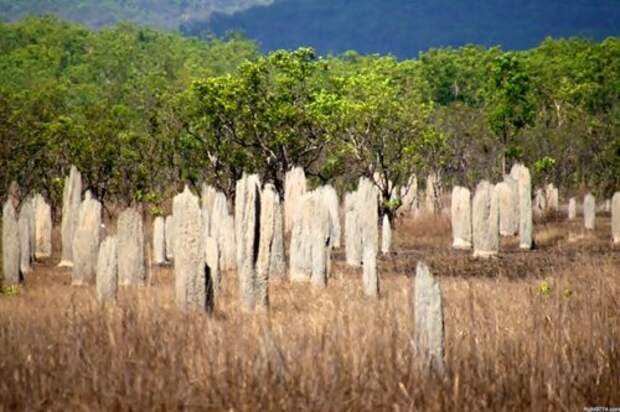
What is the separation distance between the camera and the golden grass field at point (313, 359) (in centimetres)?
766

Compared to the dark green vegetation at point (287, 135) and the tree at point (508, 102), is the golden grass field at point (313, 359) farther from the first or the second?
the tree at point (508, 102)

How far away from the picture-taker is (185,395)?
7.64 meters

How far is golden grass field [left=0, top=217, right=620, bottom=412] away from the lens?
766cm

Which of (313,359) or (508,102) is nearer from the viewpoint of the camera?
(313,359)

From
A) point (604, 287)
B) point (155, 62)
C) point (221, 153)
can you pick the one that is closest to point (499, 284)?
point (604, 287)

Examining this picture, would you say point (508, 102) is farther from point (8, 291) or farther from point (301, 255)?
point (8, 291)

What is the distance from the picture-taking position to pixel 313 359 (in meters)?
8.23

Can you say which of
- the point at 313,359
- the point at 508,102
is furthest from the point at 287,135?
the point at 313,359

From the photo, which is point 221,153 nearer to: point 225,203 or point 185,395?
point 225,203

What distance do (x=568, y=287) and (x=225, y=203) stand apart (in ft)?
33.2

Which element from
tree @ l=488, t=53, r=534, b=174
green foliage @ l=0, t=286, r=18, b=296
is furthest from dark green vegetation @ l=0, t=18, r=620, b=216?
green foliage @ l=0, t=286, r=18, b=296

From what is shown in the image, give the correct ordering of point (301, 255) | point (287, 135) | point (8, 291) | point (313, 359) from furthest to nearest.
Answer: point (287, 135), point (301, 255), point (8, 291), point (313, 359)

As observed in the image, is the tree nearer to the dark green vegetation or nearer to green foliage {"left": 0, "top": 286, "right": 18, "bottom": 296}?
the dark green vegetation

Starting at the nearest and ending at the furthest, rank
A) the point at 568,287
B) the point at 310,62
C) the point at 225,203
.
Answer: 1. the point at 568,287
2. the point at 225,203
3. the point at 310,62
